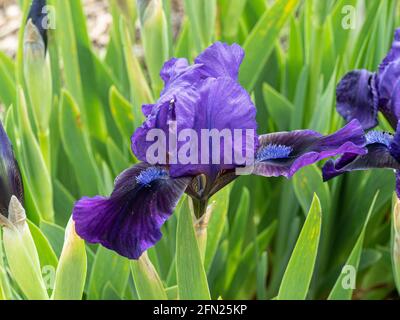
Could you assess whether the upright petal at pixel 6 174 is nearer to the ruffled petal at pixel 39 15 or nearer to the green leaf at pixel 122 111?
the ruffled petal at pixel 39 15

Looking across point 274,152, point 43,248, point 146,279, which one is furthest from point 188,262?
point 43,248

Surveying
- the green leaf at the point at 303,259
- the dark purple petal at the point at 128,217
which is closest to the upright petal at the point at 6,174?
the dark purple petal at the point at 128,217

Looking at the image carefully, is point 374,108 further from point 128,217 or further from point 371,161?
point 128,217

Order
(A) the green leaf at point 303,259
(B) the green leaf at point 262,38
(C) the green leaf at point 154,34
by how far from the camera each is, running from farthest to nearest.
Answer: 1. (B) the green leaf at point 262,38
2. (C) the green leaf at point 154,34
3. (A) the green leaf at point 303,259

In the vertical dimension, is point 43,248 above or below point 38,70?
below

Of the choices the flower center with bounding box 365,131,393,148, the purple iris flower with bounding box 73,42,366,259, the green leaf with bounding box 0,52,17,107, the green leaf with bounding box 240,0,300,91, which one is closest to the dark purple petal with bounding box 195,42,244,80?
the purple iris flower with bounding box 73,42,366,259

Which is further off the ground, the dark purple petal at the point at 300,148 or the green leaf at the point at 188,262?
the dark purple petal at the point at 300,148
